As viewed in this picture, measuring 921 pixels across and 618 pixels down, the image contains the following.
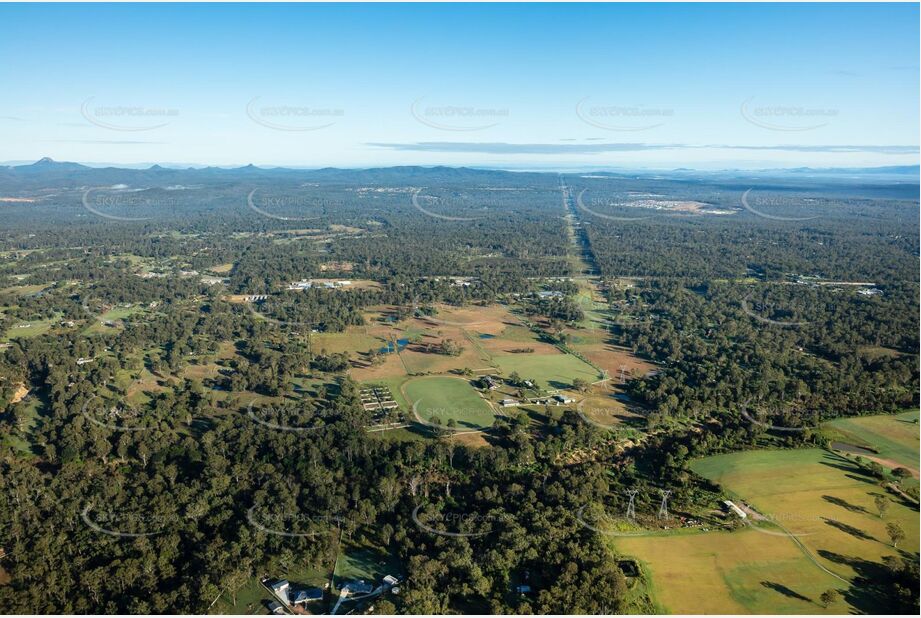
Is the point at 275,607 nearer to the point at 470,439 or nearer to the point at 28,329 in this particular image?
the point at 470,439

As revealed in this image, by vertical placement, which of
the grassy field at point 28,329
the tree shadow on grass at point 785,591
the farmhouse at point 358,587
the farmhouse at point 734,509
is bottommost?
the tree shadow on grass at point 785,591

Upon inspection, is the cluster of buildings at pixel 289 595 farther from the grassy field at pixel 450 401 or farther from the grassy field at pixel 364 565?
the grassy field at pixel 450 401

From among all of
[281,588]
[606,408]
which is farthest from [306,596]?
[606,408]

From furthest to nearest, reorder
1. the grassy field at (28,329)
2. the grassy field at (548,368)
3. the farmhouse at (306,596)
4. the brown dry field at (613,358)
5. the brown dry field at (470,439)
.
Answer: the grassy field at (28,329) → the brown dry field at (613,358) → the grassy field at (548,368) → the brown dry field at (470,439) → the farmhouse at (306,596)

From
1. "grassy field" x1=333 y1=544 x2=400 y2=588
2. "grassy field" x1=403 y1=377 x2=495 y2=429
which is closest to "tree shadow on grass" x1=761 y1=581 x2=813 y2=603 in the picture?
"grassy field" x1=333 y1=544 x2=400 y2=588

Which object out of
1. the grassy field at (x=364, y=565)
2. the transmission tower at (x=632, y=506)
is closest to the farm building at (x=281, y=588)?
the grassy field at (x=364, y=565)

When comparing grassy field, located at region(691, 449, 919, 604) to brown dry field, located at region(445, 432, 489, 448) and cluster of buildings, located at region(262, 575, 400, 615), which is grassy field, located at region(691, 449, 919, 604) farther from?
cluster of buildings, located at region(262, 575, 400, 615)
